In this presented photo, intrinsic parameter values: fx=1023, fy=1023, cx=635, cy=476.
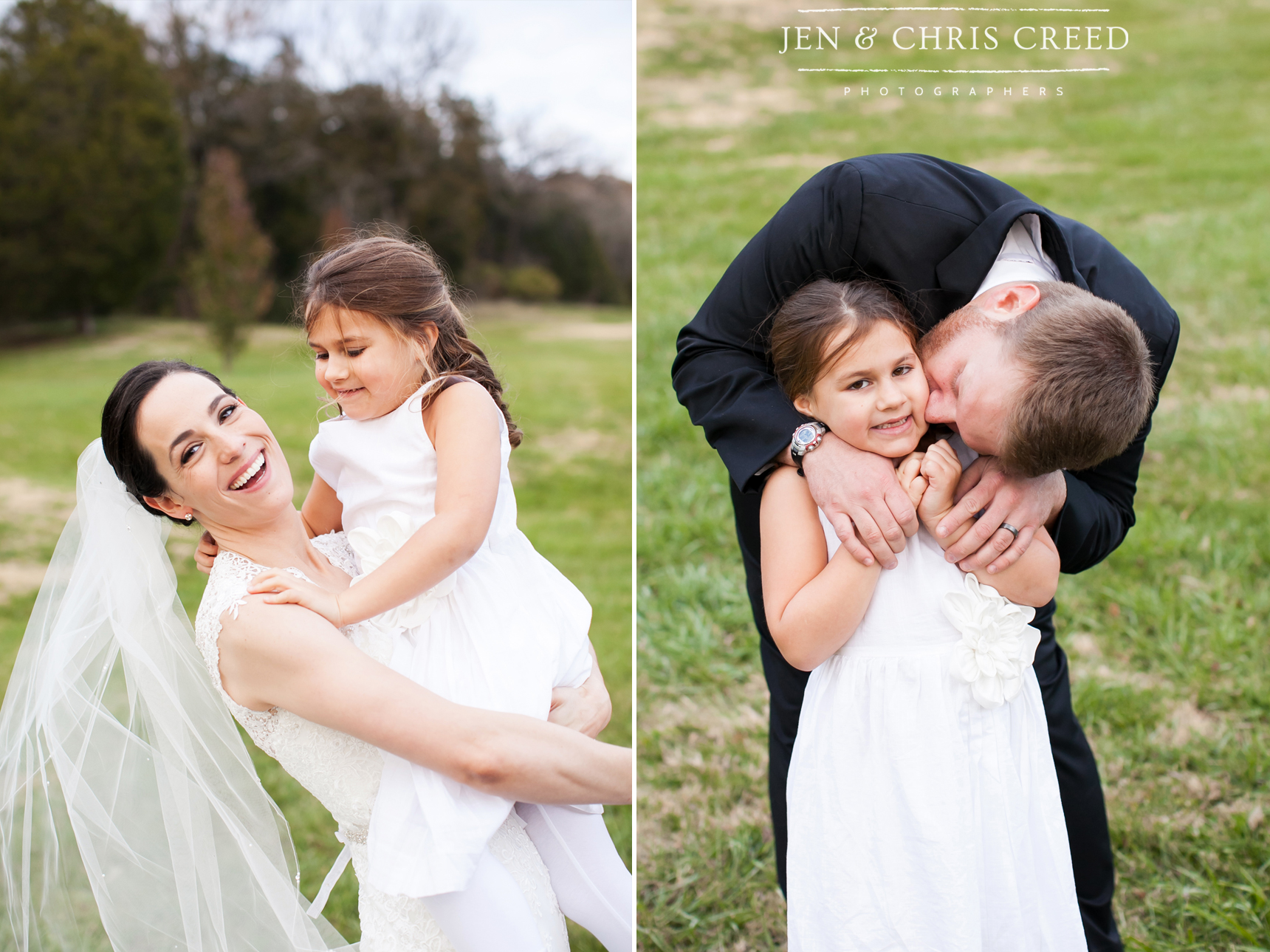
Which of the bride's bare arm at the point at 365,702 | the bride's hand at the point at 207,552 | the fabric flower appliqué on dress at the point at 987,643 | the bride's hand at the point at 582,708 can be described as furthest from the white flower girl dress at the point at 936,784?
the bride's hand at the point at 207,552

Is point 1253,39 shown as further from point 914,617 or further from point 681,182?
point 914,617

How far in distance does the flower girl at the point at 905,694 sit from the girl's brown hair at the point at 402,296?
588 millimetres

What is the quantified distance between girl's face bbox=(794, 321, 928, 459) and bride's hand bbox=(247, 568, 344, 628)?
2.96ft

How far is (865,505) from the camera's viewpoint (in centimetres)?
165

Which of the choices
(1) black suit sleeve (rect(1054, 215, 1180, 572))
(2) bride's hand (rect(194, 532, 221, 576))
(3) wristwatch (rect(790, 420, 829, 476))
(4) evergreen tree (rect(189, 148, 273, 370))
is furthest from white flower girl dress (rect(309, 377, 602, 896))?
(4) evergreen tree (rect(189, 148, 273, 370))

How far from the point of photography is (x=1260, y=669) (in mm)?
3617

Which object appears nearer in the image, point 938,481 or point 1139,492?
point 938,481

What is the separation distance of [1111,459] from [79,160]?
1434 centimetres

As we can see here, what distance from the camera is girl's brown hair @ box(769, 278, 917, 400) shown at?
5.58 feet

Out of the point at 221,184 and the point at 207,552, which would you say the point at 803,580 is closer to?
the point at 207,552

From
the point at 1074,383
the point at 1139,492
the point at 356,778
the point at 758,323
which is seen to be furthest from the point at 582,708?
the point at 1139,492

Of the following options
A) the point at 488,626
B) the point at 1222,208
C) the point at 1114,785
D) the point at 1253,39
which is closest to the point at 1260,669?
the point at 1114,785

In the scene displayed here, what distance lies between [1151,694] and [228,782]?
118 inches

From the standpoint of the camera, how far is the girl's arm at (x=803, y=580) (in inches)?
66.1
